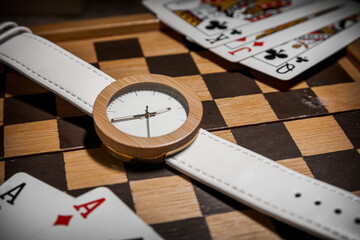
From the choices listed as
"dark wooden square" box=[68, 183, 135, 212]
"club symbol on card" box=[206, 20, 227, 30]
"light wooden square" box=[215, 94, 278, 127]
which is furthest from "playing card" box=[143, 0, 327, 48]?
"dark wooden square" box=[68, 183, 135, 212]

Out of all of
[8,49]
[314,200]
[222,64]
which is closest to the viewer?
[314,200]

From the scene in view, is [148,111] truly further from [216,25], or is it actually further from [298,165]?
[216,25]

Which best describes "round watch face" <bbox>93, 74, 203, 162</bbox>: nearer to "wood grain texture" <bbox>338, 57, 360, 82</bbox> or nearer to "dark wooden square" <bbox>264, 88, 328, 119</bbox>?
"dark wooden square" <bbox>264, 88, 328, 119</bbox>

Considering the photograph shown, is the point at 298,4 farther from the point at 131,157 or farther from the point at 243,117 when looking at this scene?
the point at 131,157

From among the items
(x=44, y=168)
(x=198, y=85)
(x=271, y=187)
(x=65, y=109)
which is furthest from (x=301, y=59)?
(x=44, y=168)

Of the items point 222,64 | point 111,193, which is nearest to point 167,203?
point 111,193

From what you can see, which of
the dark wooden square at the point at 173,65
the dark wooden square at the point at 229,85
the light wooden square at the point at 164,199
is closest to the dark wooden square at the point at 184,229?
the light wooden square at the point at 164,199
